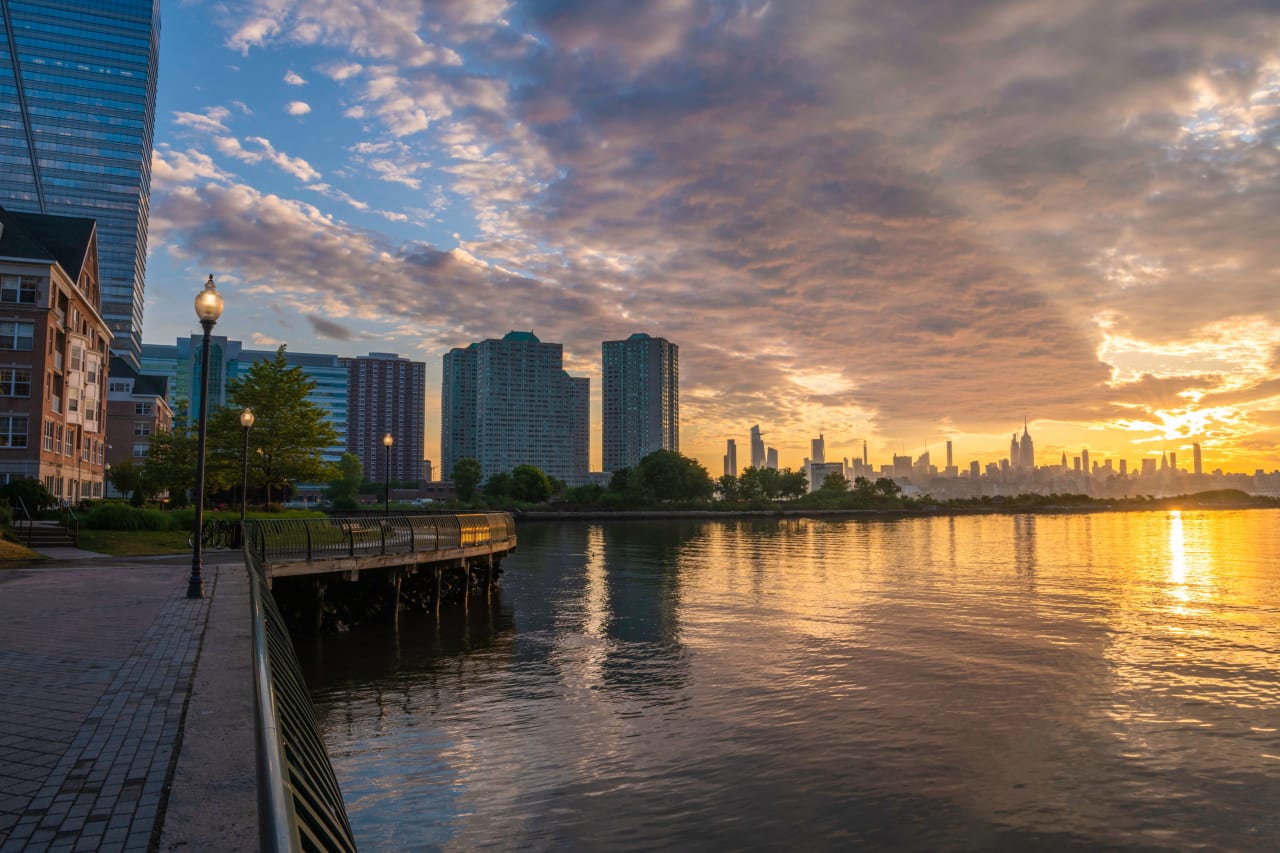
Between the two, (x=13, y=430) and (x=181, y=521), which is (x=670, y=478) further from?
(x=181, y=521)

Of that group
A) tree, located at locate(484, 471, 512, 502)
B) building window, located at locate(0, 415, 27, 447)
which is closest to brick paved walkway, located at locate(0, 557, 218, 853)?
building window, located at locate(0, 415, 27, 447)

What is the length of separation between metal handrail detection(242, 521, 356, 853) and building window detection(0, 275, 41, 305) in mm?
57494

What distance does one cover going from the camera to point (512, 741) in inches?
586

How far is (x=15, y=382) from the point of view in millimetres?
52875

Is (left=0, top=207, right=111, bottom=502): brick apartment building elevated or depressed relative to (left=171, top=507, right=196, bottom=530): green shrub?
elevated

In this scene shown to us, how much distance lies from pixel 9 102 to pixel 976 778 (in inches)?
7845

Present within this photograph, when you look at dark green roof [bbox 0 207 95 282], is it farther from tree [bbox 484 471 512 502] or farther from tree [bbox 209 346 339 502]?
tree [bbox 484 471 512 502]

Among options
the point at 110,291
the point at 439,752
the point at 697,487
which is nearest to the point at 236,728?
the point at 439,752

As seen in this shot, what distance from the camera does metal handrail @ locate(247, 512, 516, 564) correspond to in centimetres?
2475

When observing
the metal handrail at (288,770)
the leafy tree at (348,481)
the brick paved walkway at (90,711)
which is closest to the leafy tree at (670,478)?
the leafy tree at (348,481)

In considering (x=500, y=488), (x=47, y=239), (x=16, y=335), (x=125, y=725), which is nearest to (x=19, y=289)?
(x=16, y=335)

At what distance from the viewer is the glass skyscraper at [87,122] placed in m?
150

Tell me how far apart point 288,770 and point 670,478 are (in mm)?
167501

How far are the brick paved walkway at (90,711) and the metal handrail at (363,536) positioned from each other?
650 centimetres
